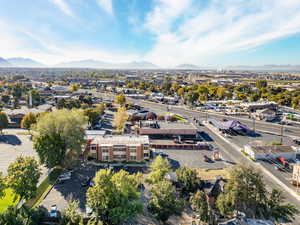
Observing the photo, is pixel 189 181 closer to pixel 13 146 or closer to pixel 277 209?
pixel 277 209

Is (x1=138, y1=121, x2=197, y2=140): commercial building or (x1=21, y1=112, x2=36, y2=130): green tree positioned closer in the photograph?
(x1=138, y1=121, x2=197, y2=140): commercial building

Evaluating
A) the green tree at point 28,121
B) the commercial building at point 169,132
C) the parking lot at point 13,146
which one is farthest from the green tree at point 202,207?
the green tree at point 28,121

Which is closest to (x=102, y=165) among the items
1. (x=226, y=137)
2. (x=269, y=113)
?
(x=226, y=137)

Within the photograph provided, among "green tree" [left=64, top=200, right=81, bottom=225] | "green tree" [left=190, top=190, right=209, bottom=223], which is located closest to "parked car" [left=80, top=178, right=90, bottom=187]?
"green tree" [left=64, top=200, right=81, bottom=225]

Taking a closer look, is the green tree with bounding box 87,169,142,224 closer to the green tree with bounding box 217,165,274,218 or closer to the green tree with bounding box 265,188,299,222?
the green tree with bounding box 217,165,274,218

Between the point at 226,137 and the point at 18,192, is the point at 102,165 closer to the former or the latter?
the point at 18,192

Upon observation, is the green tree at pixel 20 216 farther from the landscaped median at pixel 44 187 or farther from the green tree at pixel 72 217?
the landscaped median at pixel 44 187
